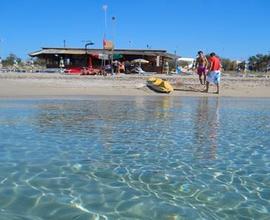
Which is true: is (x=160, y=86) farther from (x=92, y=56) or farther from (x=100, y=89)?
(x=92, y=56)

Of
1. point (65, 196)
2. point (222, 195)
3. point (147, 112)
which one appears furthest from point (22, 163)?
point (147, 112)

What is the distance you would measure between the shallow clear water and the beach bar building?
4111 centimetres

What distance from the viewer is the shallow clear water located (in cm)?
434

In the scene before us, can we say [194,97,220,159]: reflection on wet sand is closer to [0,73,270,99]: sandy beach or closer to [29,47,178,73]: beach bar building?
[0,73,270,99]: sandy beach

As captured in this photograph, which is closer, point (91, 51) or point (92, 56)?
point (92, 56)

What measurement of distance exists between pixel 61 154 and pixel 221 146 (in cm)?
246

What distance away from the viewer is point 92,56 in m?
51.2

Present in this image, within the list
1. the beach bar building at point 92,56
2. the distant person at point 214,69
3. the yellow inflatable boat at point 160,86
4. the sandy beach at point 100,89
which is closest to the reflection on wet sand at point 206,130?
the distant person at point 214,69

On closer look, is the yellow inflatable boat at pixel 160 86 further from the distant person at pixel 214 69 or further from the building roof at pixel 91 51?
the building roof at pixel 91 51

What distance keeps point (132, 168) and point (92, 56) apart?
4607 centimetres

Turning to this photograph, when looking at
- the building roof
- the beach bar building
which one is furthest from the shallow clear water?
the beach bar building

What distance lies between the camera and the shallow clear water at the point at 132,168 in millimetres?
4340

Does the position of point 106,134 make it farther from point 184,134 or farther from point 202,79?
point 202,79

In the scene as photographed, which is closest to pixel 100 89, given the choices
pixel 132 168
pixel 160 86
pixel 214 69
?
pixel 160 86
